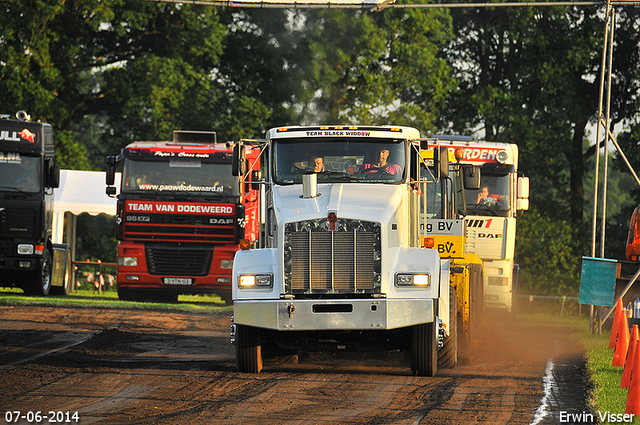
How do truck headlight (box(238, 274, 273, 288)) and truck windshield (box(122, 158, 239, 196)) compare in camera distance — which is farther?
truck windshield (box(122, 158, 239, 196))

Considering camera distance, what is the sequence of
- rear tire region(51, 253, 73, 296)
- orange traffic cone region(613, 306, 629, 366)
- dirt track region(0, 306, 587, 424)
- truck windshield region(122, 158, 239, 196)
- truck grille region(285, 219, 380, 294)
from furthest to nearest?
rear tire region(51, 253, 73, 296)
truck windshield region(122, 158, 239, 196)
orange traffic cone region(613, 306, 629, 366)
truck grille region(285, 219, 380, 294)
dirt track region(0, 306, 587, 424)

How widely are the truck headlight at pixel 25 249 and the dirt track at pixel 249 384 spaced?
23.0 feet

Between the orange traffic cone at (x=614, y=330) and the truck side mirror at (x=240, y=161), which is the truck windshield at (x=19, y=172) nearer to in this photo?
the truck side mirror at (x=240, y=161)

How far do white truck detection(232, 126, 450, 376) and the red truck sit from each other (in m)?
10.3

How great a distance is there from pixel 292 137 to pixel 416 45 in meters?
27.0

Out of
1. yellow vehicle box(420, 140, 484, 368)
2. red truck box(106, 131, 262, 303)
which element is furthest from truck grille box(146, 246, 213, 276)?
yellow vehicle box(420, 140, 484, 368)

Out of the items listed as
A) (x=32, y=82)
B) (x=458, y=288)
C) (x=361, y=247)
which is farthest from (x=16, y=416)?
(x=32, y=82)

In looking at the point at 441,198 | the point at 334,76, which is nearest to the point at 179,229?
the point at 441,198

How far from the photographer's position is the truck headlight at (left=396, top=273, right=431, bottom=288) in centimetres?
1122

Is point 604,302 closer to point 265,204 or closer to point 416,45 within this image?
point 265,204

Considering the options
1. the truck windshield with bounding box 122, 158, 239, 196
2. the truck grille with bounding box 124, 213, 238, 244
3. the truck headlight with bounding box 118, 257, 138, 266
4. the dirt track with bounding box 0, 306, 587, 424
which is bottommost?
the dirt track with bounding box 0, 306, 587, 424

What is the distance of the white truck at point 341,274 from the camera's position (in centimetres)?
1104

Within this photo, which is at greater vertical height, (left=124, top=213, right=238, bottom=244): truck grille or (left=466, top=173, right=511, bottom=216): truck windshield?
(left=466, top=173, right=511, bottom=216): truck windshield

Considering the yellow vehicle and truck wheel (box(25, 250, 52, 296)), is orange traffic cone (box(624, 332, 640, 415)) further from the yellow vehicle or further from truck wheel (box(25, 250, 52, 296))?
truck wheel (box(25, 250, 52, 296))
